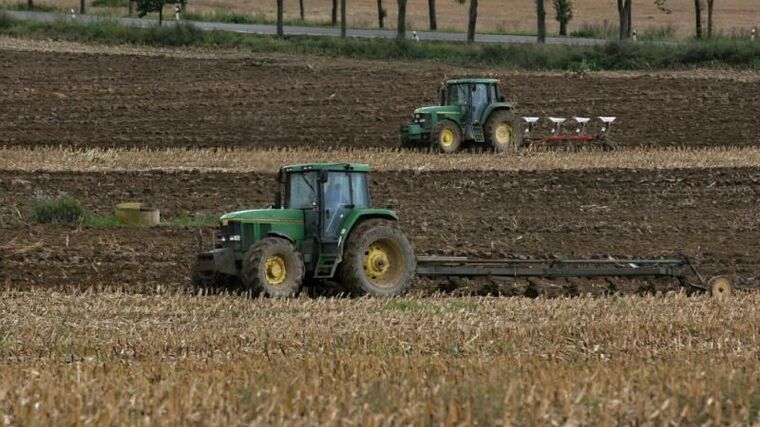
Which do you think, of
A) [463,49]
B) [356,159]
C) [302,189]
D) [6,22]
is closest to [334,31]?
[463,49]

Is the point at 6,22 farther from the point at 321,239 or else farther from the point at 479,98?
the point at 321,239

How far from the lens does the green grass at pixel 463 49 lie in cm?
4656

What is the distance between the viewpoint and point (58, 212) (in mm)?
21656

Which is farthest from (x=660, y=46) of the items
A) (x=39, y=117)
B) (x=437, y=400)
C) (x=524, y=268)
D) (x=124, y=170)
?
(x=437, y=400)

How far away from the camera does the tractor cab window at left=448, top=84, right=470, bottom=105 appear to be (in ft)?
101

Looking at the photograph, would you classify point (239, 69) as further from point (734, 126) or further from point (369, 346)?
point (369, 346)

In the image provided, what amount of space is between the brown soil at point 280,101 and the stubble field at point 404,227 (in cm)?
11

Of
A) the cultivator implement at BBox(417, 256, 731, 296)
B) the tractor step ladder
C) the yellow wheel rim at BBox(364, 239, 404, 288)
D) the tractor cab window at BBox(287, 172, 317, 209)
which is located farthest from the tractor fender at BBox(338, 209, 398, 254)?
the cultivator implement at BBox(417, 256, 731, 296)

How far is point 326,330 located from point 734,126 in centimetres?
2389

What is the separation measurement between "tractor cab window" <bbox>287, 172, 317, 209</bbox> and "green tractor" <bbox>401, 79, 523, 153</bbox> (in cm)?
1344

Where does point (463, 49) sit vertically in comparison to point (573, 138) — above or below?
above

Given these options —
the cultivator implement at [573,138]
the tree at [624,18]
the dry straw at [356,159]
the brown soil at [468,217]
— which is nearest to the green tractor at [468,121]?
the dry straw at [356,159]

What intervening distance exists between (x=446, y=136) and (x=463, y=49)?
62.6 ft

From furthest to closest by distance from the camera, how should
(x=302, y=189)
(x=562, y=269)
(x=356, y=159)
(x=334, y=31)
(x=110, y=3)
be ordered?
(x=110, y=3) → (x=334, y=31) → (x=356, y=159) → (x=562, y=269) → (x=302, y=189)
